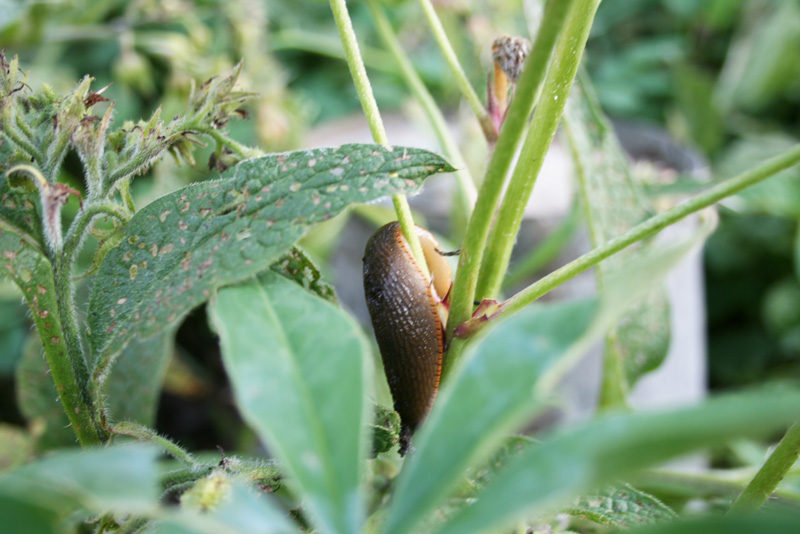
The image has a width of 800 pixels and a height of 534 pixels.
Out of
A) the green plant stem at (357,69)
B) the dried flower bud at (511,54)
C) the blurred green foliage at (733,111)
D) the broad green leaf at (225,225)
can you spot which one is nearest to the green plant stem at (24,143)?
the broad green leaf at (225,225)

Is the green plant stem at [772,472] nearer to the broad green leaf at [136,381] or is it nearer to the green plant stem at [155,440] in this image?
the green plant stem at [155,440]

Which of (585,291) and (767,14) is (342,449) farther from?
(767,14)

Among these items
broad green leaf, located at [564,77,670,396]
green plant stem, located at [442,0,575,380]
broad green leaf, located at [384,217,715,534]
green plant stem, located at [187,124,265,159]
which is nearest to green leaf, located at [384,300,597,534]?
broad green leaf, located at [384,217,715,534]

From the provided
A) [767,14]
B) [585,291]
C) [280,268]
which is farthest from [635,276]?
[767,14]

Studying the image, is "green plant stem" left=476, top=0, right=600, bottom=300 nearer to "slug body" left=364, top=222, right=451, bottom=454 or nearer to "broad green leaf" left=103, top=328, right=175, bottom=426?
"slug body" left=364, top=222, right=451, bottom=454

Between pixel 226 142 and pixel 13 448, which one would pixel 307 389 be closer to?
pixel 226 142

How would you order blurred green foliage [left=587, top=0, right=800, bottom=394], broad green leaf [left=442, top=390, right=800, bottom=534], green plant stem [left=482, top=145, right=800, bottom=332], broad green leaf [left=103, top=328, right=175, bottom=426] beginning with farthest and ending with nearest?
blurred green foliage [left=587, top=0, right=800, bottom=394]
broad green leaf [left=103, top=328, right=175, bottom=426]
green plant stem [left=482, top=145, right=800, bottom=332]
broad green leaf [left=442, top=390, right=800, bottom=534]
